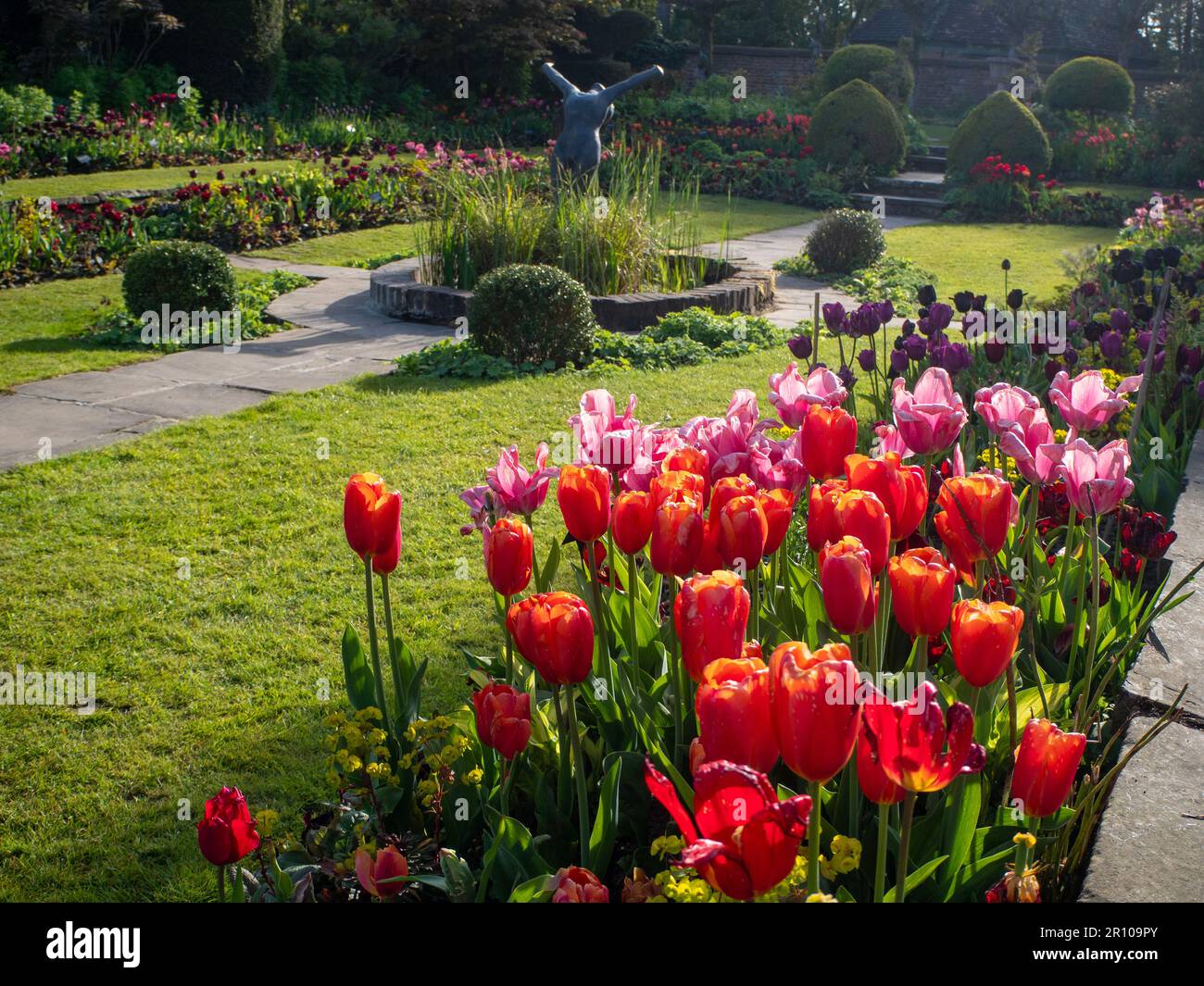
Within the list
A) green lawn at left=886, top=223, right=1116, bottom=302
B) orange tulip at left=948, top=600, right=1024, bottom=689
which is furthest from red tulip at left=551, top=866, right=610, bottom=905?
green lawn at left=886, top=223, right=1116, bottom=302

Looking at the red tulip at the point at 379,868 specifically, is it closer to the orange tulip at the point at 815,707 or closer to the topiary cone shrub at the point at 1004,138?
the orange tulip at the point at 815,707

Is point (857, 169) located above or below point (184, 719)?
above

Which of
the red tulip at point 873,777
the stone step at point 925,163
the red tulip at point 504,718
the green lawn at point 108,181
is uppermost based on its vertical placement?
the stone step at point 925,163

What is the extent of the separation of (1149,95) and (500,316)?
950 inches

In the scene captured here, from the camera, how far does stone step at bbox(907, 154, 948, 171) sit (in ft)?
77.0

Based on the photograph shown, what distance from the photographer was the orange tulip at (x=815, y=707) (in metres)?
1.15

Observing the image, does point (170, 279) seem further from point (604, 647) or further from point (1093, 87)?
point (1093, 87)

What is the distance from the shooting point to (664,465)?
7.20ft

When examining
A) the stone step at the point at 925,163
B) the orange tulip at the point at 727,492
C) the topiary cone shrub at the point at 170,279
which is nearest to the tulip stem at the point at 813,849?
the orange tulip at the point at 727,492

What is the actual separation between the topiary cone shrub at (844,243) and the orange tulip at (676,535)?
11.3 metres

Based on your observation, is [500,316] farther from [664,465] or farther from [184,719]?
[664,465]

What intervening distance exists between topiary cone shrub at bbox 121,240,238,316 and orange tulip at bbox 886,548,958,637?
7.95 metres
